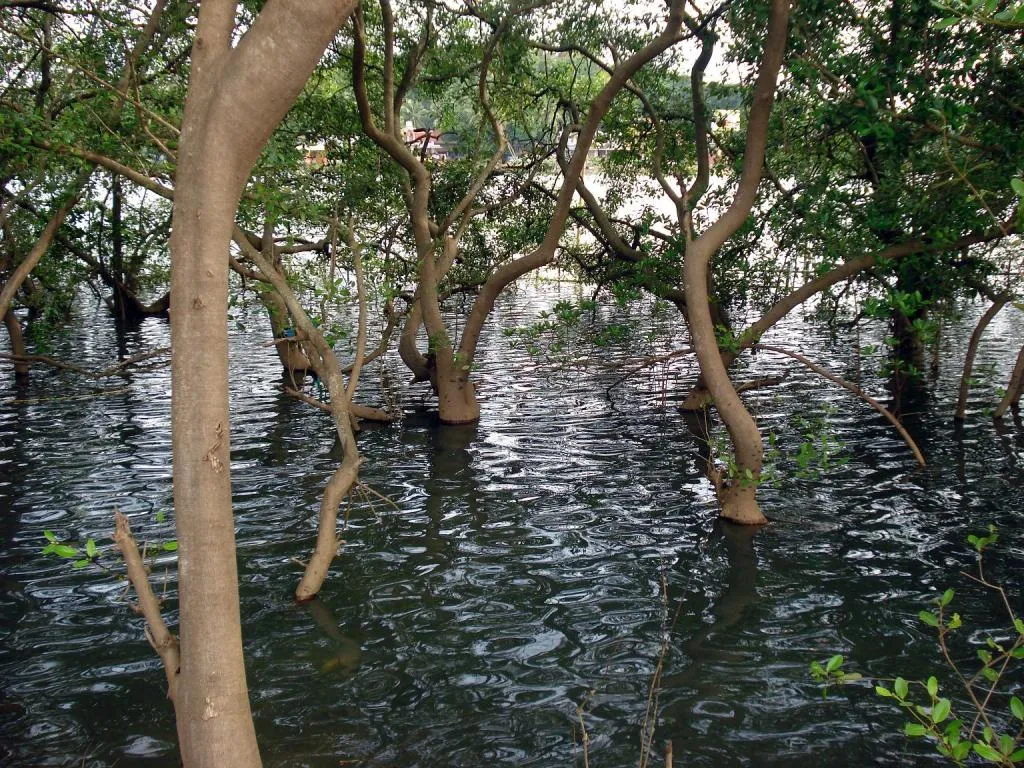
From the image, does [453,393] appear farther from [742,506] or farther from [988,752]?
[988,752]

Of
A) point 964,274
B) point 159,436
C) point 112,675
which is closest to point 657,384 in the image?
point 964,274

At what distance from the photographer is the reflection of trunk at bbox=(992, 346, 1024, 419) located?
503 inches

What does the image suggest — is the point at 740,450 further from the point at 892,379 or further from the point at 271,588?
the point at 892,379

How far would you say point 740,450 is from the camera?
9.73 metres

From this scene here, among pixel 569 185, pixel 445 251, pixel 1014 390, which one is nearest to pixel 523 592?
pixel 569 185

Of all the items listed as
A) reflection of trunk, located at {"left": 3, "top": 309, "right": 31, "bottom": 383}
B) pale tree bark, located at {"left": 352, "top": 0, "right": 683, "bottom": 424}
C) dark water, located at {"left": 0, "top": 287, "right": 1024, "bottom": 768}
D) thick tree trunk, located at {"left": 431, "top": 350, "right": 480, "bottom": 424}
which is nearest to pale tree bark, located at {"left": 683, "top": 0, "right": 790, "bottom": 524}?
dark water, located at {"left": 0, "top": 287, "right": 1024, "bottom": 768}

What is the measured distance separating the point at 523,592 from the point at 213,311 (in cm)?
520

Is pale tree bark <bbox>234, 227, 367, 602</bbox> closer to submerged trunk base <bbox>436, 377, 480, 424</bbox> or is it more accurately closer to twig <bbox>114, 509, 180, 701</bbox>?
twig <bbox>114, 509, 180, 701</bbox>

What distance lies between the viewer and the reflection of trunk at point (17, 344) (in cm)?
1709

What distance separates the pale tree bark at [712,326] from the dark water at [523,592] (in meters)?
0.43

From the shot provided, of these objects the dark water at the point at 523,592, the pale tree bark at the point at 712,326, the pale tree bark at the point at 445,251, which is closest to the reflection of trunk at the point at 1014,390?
the dark water at the point at 523,592

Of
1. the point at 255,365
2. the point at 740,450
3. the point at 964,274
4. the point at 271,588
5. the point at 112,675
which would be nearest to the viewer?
the point at 112,675

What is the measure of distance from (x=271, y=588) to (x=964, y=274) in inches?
347

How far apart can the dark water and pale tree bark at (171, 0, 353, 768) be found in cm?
196
